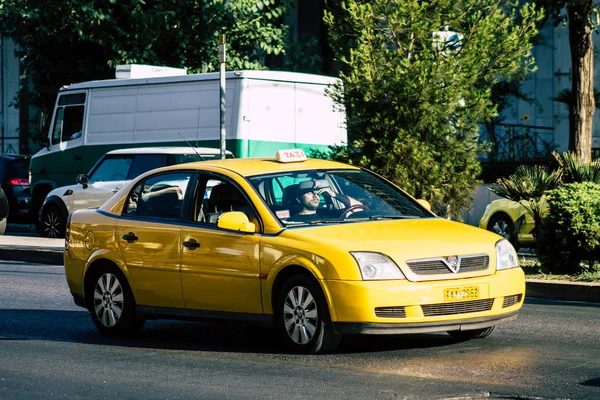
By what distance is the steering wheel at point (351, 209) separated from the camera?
967 centimetres

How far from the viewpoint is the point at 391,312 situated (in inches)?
343

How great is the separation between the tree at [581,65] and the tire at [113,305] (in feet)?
39.0

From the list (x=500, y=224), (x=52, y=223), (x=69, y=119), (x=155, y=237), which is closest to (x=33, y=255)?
(x=52, y=223)

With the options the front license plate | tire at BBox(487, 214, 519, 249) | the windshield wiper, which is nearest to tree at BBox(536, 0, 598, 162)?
tire at BBox(487, 214, 519, 249)

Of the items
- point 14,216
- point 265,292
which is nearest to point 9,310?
point 265,292

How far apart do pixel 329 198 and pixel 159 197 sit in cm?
159

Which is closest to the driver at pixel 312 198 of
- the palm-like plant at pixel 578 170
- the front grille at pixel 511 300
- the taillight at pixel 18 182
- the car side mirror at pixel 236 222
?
the car side mirror at pixel 236 222

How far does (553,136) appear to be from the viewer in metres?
31.9

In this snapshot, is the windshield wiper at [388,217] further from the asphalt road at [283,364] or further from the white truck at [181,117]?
the white truck at [181,117]

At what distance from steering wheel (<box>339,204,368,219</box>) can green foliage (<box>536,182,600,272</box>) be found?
203 inches

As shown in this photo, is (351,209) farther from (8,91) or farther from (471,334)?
(8,91)

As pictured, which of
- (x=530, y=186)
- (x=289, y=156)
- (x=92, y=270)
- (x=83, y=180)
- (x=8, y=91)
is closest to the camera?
(x=289, y=156)

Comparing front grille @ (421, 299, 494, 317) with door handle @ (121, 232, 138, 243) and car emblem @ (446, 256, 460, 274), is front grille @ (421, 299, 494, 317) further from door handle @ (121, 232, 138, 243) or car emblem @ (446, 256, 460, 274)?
door handle @ (121, 232, 138, 243)

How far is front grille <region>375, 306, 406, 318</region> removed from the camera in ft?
28.5
